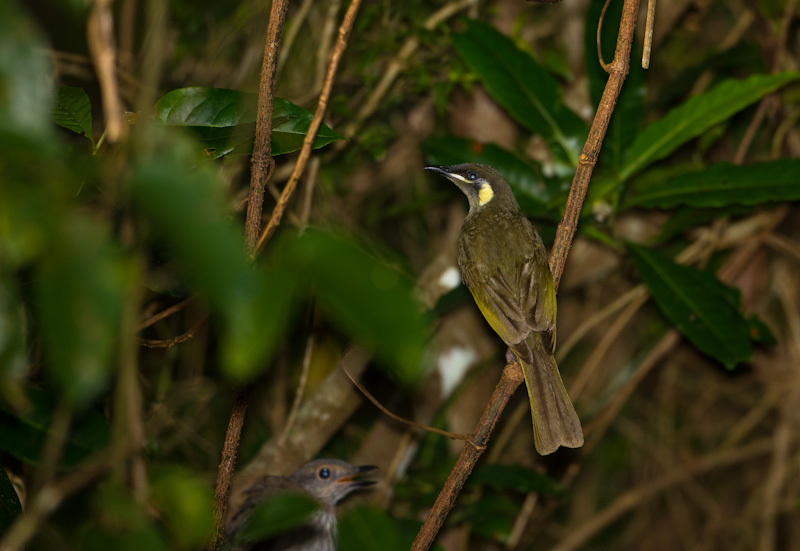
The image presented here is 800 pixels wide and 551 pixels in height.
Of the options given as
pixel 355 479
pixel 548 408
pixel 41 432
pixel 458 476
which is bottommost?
pixel 355 479

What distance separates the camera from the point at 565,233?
289 centimetres

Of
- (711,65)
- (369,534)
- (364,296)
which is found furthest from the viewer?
(711,65)

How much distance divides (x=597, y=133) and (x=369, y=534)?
1.62 m

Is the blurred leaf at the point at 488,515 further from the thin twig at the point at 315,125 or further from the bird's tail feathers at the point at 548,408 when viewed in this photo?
the thin twig at the point at 315,125

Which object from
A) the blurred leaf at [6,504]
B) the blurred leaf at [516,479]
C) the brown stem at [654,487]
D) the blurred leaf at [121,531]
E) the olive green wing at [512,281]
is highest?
the blurred leaf at [121,531]

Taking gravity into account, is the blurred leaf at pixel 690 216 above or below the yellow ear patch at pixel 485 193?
above

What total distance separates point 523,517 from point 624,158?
224cm

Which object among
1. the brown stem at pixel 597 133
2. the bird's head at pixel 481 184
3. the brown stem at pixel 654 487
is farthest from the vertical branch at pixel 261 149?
the brown stem at pixel 654 487

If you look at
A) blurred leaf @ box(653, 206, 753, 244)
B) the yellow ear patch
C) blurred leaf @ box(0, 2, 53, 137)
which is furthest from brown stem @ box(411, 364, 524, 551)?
blurred leaf @ box(653, 206, 753, 244)

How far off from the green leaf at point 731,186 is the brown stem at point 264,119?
8.27ft

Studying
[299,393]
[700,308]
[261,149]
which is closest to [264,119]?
[261,149]

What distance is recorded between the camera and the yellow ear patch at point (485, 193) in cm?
453

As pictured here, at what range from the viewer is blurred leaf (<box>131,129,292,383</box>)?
1.09 metres

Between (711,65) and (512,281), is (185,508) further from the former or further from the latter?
(711,65)
